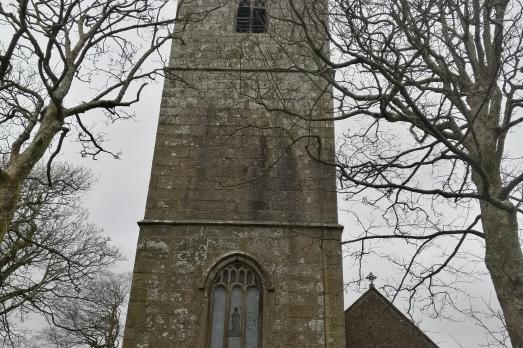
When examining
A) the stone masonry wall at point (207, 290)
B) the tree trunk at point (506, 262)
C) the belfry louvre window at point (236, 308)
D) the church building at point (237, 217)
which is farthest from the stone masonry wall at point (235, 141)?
the tree trunk at point (506, 262)

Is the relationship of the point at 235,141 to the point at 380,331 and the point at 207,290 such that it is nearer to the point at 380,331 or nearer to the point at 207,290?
the point at 207,290

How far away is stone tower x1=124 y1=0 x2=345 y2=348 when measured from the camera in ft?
27.3

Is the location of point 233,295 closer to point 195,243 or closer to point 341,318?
point 195,243

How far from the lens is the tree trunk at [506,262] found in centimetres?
528

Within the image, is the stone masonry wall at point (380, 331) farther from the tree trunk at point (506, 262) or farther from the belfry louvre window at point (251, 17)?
the tree trunk at point (506, 262)

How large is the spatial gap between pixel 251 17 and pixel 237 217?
5570 mm

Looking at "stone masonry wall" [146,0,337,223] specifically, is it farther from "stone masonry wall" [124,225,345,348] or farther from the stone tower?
"stone masonry wall" [124,225,345,348]

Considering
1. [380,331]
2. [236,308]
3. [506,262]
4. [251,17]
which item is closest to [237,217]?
[236,308]

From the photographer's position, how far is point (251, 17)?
40.7ft

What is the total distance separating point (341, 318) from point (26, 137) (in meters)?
5.55

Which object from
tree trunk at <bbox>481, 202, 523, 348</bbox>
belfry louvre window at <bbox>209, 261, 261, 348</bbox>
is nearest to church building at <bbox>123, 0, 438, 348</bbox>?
belfry louvre window at <bbox>209, 261, 261, 348</bbox>

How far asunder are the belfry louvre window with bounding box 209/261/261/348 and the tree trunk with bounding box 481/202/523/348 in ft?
13.5

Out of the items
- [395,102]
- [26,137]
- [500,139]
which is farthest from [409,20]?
[26,137]

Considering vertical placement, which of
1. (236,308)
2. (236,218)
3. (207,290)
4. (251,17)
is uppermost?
(251,17)
